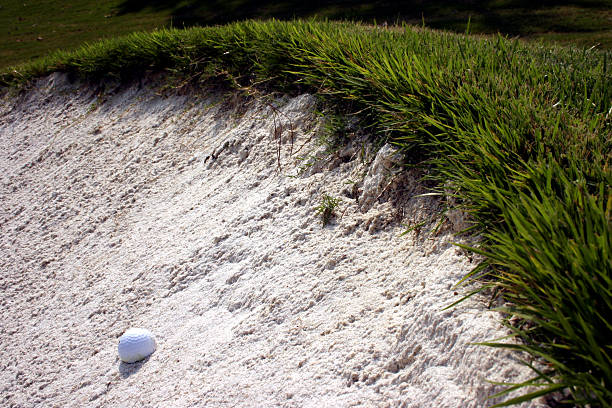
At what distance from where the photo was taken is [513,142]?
242cm

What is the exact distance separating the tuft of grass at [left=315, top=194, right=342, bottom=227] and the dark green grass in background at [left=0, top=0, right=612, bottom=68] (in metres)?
4.92

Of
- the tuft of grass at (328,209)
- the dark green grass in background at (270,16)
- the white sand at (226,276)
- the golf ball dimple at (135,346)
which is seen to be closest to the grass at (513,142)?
the white sand at (226,276)

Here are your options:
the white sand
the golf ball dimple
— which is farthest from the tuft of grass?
the golf ball dimple

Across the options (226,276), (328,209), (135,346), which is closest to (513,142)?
(328,209)

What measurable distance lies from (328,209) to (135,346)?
154 cm

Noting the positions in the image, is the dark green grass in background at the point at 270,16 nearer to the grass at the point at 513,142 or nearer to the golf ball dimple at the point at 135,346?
the grass at the point at 513,142

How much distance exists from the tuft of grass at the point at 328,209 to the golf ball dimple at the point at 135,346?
4.56 feet

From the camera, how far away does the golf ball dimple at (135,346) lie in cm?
321

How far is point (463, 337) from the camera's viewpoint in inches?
80.5

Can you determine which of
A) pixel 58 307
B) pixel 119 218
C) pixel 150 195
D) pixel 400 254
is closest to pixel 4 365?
pixel 58 307

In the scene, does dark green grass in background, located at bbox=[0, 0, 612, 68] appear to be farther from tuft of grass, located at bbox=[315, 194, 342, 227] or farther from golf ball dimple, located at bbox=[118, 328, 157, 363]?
golf ball dimple, located at bbox=[118, 328, 157, 363]

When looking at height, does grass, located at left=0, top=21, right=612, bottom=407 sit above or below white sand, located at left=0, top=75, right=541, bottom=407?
above

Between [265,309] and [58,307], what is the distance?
7.79 feet

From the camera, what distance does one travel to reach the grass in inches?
64.5
